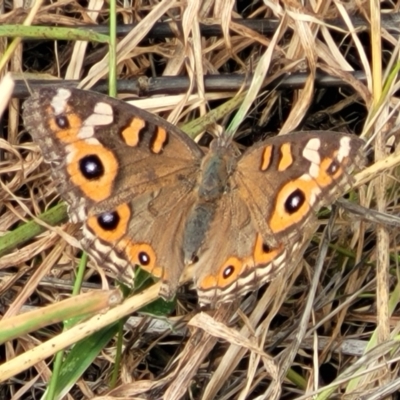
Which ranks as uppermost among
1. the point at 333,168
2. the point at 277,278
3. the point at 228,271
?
the point at 333,168

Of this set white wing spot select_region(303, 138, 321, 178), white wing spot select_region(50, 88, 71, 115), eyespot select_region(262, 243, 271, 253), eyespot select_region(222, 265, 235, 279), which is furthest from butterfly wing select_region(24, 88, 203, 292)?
white wing spot select_region(303, 138, 321, 178)

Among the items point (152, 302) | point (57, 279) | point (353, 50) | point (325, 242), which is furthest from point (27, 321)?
point (353, 50)

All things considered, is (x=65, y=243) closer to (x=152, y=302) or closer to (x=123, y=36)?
(x=152, y=302)

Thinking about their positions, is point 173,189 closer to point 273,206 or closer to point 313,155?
point 273,206

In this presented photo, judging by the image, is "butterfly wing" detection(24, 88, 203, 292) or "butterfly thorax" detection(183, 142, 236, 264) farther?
"butterfly thorax" detection(183, 142, 236, 264)

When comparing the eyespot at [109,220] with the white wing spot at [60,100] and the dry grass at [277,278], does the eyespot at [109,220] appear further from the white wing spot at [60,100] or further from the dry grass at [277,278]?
the white wing spot at [60,100]

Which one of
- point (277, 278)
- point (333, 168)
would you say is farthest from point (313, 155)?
point (277, 278)

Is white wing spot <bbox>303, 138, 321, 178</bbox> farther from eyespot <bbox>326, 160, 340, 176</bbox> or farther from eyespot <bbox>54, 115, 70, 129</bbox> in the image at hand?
eyespot <bbox>54, 115, 70, 129</bbox>
